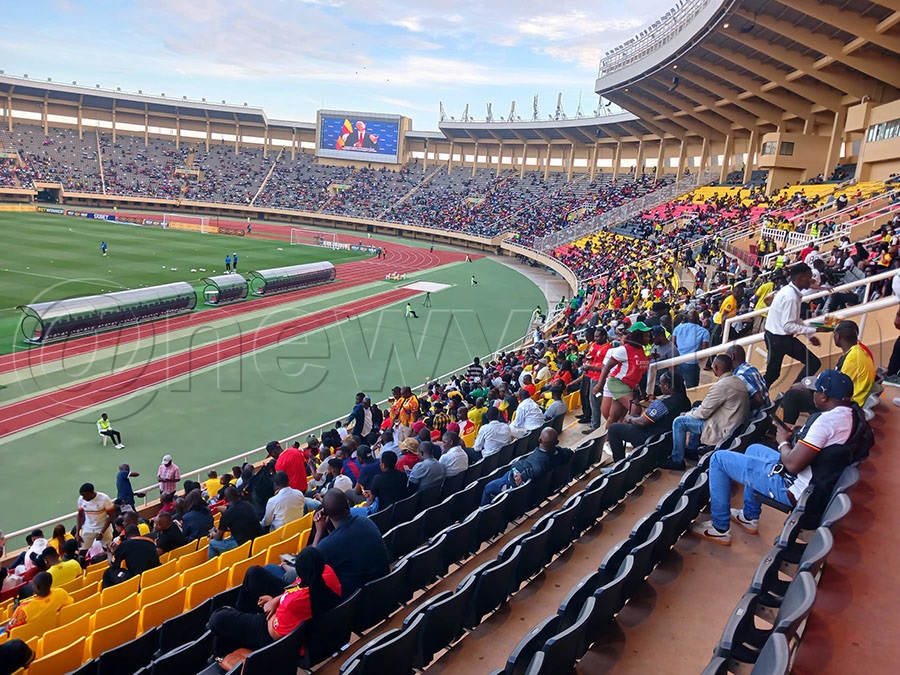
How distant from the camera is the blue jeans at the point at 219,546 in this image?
7016mm

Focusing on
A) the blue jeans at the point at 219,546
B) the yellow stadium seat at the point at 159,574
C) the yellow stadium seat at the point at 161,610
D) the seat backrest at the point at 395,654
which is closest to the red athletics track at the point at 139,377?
the blue jeans at the point at 219,546

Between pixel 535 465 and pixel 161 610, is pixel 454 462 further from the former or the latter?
pixel 161 610

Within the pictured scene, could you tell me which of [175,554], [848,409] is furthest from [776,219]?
[175,554]

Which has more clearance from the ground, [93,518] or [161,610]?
[161,610]

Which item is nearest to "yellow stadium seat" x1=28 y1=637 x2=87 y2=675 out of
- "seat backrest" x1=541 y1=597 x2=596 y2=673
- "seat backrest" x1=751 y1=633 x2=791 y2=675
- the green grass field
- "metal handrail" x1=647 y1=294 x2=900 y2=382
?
"seat backrest" x1=541 y1=597 x2=596 y2=673

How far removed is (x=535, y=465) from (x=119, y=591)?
450cm

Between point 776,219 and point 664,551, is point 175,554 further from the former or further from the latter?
point 776,219

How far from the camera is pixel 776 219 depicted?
27031mm

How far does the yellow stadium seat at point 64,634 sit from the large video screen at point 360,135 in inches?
3189

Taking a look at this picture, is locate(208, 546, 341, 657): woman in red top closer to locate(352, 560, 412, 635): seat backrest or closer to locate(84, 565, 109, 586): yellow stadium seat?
locate(352, 560, 412, 635): seat backrest

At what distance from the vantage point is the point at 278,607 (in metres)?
4.39

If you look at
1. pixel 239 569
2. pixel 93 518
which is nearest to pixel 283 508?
pixel 239 569

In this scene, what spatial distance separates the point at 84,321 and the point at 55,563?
18.8m

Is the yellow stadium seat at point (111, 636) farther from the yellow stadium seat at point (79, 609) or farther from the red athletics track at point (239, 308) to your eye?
the red athletics track at point (239, 308)
